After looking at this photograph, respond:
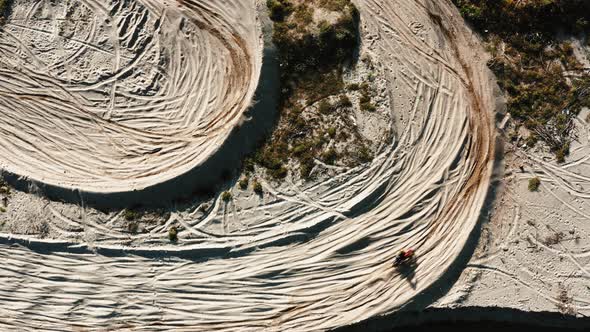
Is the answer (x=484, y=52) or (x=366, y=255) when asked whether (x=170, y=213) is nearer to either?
(x=366, y=255)

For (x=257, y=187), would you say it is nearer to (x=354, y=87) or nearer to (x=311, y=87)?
(x=311, y=87)

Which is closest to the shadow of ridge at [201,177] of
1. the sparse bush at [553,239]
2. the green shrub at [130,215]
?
the green shrub at [130,215]

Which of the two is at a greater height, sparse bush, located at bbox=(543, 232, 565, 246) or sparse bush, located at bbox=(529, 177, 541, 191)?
sparse bush, located at bbox=(529, 177, 541, 191)

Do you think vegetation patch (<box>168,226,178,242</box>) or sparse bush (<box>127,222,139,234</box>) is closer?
vegetation patch (<box>168,226,178,242</box>)

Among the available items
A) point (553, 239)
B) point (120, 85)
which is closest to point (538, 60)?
point (553, 239)

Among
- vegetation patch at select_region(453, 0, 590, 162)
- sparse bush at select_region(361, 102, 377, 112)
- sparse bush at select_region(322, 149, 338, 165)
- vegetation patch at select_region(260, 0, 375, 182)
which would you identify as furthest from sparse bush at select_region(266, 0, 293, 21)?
vegetation patch at select_region(453, 0, 590, 162)

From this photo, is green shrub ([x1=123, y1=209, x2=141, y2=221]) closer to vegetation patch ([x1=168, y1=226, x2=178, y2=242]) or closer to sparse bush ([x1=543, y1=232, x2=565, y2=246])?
vegetation patch ([x1=168, y1=226, x2=178, y2=242])
